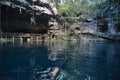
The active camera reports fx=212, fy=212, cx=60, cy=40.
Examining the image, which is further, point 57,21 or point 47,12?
point 57,21

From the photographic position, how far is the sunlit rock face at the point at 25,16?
106ft

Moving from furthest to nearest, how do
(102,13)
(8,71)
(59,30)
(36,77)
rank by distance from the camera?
(102,13)
(59,30)
(8,71)
(36,77)

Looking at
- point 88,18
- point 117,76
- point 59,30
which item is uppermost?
point 88,18

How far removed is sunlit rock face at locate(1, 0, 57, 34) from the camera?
32.2m

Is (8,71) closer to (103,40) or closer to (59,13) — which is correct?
(103,40)

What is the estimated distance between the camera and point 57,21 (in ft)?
122

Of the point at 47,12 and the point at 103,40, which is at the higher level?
the point at 47,12

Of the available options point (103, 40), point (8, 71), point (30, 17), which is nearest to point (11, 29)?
point (30, 17)

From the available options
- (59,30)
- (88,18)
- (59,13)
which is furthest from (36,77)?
(88,18)

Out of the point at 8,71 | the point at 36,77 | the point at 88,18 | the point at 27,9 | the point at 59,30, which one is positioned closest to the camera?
the point at 36,77

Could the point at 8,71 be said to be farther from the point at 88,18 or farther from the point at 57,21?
the point at 88,18

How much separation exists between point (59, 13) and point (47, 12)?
5.28 meters

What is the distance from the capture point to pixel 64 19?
1578 inches

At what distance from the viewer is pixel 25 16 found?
3366 cm
